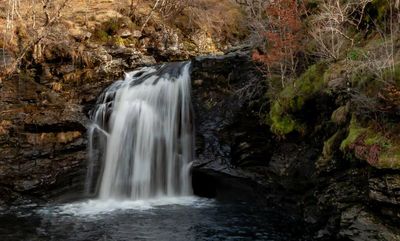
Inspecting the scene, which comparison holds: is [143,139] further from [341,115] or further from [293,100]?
[341,115]

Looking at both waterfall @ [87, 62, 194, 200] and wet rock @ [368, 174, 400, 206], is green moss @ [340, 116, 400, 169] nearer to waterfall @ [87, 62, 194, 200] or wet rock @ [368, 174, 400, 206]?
wet rock @ [368, 174, 400, 206]

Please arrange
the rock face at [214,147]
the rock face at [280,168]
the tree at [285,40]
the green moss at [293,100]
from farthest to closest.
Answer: the tree at [285,40] → the green moss at [293,100] → the rock face at [214,147] → the rock face at [280,168]

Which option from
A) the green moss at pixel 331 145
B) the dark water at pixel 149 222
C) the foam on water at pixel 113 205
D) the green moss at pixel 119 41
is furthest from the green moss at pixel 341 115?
the green moss at pixel 119 41

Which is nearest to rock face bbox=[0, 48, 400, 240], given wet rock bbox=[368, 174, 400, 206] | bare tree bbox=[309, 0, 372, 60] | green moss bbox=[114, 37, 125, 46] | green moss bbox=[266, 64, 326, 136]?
green moss bbox=[266, 64, 326, 136]

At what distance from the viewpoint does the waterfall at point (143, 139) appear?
55.0ft

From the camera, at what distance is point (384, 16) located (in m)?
13.8

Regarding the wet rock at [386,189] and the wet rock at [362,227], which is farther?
the wet rock at [362,227]

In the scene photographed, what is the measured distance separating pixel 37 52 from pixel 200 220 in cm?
1189

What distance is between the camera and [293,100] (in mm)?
15000

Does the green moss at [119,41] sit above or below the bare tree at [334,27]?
above

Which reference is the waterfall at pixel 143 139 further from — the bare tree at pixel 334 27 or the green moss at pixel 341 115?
the green moss at pixel 341 115

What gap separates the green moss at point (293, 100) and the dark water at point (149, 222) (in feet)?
9.17

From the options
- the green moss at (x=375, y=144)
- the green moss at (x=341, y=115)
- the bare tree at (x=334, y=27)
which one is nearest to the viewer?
the green moss at (x=375, y=144)

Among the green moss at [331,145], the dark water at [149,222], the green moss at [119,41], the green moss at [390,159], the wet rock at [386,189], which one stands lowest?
Answer: the dark water at [149,222]
